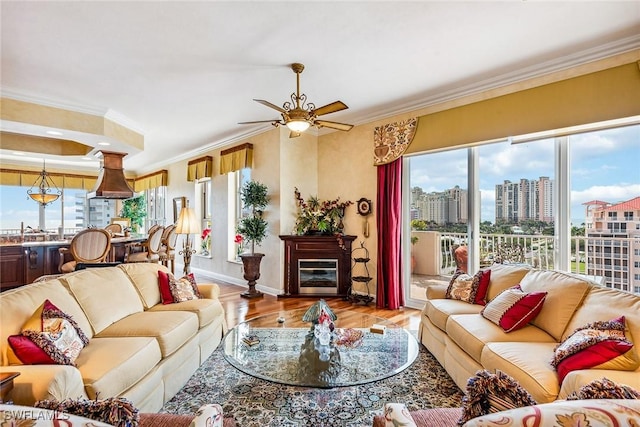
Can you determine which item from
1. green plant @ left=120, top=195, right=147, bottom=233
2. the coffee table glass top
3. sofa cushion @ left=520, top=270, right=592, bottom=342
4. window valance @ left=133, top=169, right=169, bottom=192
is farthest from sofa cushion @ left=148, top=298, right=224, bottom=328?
green plant @ left=120, top=195, right=147, bottom=233

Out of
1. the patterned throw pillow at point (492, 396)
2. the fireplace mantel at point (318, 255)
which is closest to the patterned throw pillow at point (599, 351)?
the patterned throw pillow at point (492, 396)

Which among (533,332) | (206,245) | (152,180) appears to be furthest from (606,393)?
(152,180)

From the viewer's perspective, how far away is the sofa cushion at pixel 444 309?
2.81m

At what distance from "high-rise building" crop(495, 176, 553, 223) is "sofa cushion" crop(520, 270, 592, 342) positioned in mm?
1339

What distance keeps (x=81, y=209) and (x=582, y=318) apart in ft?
38.2

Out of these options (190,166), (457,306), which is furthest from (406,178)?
(190,166)

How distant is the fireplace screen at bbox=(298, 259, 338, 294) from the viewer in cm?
525

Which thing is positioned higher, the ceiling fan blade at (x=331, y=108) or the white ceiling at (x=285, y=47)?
the white ceiling at (x=285, y=47)

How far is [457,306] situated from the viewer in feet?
9.63

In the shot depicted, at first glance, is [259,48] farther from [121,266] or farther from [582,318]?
[582,318]

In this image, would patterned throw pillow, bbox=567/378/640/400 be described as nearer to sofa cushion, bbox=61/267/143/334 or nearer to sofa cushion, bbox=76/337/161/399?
sofa cushion, bbox=76/337/161/399

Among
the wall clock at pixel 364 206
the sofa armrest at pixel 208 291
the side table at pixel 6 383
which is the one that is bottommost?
the sofa armrest at pixel 208 291

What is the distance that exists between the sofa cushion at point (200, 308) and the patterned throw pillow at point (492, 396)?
235 cm

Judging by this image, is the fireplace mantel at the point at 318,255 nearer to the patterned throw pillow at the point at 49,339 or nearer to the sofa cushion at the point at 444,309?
the sofa cushion at the point at 444,309
